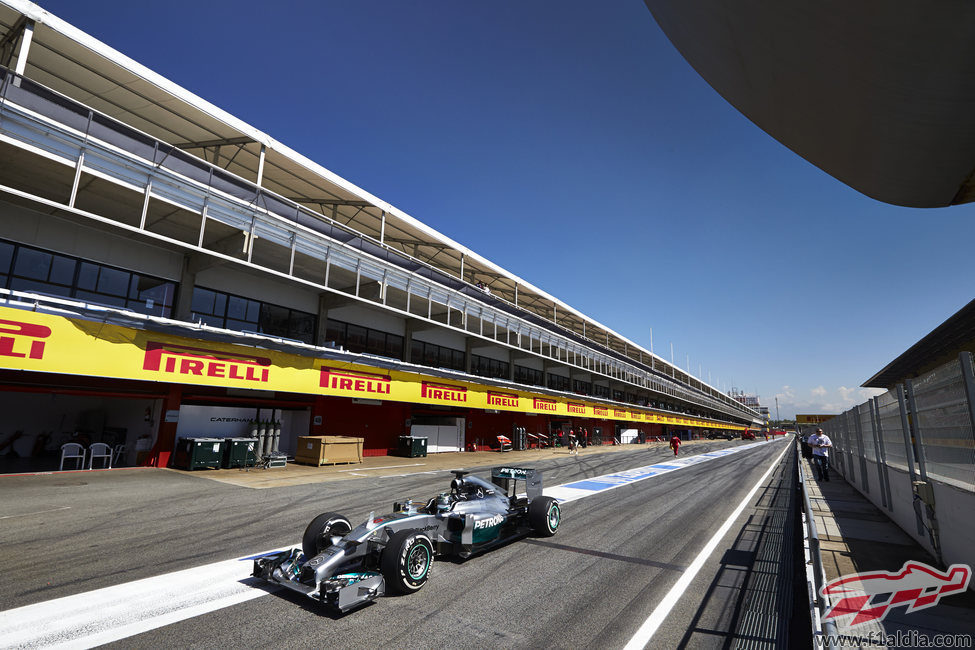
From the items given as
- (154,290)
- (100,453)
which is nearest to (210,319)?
(154,290)

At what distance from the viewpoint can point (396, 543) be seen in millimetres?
5316

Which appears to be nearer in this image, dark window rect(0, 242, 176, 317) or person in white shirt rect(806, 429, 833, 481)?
dark window rect(0, 242, 176, 317)

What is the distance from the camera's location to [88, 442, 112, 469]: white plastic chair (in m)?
15.0

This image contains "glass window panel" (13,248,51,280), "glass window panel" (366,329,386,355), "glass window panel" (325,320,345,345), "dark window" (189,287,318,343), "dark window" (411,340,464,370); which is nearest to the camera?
"glass window panel" (13,248,51,280)

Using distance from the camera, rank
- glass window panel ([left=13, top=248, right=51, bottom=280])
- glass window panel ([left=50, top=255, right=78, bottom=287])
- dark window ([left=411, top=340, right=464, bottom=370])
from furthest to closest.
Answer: dark window ([left=411, top=340, right=464, bottom=370])
glass window panel ([left=50, top=255, right=78, bottom=287])
glass window panel ([left=13, top=248, right=51, bottom=280])

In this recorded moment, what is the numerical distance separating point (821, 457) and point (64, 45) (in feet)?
99.3

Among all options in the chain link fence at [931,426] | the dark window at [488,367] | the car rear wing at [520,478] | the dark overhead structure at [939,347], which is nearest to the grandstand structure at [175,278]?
the dark window at [488,367]

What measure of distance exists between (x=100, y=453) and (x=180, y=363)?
5.38 m

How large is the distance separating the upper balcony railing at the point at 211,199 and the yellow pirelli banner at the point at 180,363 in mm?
3394

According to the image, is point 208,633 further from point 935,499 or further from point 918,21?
point 935,499

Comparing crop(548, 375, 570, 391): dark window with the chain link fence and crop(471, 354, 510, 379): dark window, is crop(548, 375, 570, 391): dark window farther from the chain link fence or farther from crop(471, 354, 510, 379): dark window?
the chain link fence

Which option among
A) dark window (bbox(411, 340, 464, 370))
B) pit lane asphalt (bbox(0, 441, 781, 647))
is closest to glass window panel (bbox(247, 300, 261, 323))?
pit lane asphalt (bbox(0, 441, 781, 647))

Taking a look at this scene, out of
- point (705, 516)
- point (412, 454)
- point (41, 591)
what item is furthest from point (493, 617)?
point (412, 454)

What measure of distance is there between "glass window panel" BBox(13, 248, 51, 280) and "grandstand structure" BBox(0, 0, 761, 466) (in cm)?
4
